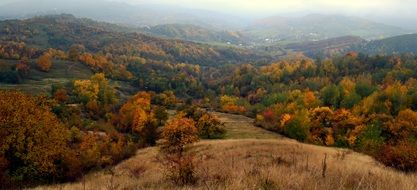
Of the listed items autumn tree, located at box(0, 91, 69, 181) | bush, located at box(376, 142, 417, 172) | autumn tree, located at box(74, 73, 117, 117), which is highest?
bush, located at box(376, 142, 417, 172)

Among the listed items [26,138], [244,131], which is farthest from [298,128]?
[26,138]

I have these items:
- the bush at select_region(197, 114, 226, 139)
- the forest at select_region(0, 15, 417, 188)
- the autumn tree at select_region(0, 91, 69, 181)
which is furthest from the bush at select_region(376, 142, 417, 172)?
the bush at select_region(197, 114, 226, 139)

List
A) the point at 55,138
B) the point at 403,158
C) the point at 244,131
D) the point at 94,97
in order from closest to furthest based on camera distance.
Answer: the point at 403,158, the point at 55,138, the point at 244,131, the point at 94,97

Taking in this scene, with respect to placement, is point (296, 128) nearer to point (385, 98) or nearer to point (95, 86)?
point (385, 98)

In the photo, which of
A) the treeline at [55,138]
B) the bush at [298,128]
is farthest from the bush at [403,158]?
the bush at [298,128]

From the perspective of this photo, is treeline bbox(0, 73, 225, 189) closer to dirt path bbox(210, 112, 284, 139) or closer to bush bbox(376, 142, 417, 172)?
dirt path bbox(210, 112, 284, 139)

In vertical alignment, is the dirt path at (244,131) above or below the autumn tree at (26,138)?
below

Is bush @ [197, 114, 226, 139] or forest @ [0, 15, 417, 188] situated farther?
bush @ [197, 114, 226, 139]

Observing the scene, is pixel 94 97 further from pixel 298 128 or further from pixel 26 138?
pixel 26 138

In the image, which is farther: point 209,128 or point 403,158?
point 209,128

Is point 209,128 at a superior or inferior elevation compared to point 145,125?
superior

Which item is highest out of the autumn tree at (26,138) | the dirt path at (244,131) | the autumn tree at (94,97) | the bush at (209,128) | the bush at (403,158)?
the bush at (403,158)

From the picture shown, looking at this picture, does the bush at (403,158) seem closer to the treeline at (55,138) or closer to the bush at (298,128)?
the treeline at (55,138)
